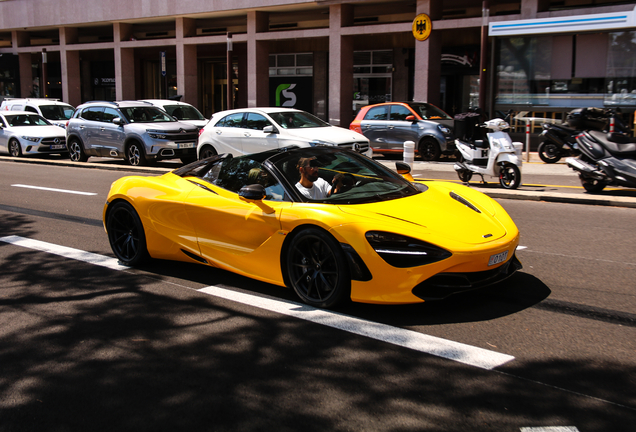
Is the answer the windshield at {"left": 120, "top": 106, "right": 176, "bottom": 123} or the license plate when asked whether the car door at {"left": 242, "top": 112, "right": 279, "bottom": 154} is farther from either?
the license plate

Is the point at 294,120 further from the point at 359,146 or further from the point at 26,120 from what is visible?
Answer: the point at 26,120

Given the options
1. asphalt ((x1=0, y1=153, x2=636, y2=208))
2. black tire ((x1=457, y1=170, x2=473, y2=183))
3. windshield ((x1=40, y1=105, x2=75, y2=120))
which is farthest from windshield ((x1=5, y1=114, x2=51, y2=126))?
black tire ((x1=457, y1=170, x2=473, y2=183))

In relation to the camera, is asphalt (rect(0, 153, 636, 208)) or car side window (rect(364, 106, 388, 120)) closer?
asphalt (rect(0, 153, 636, 208))

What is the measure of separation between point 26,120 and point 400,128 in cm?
1347

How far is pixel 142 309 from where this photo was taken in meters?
5.02

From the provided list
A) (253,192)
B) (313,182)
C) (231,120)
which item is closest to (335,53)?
(231,120)

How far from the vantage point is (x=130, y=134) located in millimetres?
17438

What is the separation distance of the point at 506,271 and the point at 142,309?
118 inches

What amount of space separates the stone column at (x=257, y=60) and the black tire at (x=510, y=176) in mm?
18367

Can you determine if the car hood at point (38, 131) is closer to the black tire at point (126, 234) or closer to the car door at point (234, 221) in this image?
the black tire at point (126, 234)

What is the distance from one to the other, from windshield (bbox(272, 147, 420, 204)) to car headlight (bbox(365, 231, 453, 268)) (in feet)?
2.15

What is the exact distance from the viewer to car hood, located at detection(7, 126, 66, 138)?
67.7 ft

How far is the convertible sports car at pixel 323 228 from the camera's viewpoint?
14.6ft

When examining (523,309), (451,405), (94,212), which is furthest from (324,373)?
(94,212)
